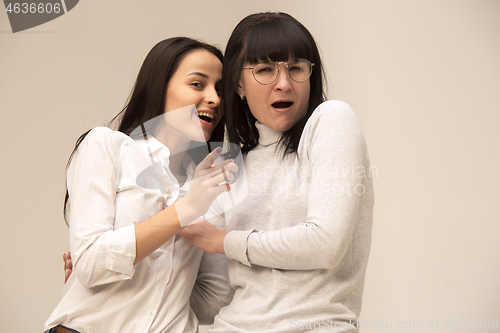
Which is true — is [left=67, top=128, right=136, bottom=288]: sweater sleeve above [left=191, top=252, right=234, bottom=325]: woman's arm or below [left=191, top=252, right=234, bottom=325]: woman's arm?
above

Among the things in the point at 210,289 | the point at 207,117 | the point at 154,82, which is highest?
the point at 154,82

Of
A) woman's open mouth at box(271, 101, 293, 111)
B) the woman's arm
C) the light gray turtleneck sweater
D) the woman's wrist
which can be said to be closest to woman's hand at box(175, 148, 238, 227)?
the woman's wrist

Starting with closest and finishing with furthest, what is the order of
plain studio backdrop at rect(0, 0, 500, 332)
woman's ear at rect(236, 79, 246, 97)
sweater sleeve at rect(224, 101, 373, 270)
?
sweater sleeve at rect(224, 101, 373, 270)
woman's ear at rect(236, 79, 246, 97)
plain studio backdrop at rect(0, 0, 500, 332)

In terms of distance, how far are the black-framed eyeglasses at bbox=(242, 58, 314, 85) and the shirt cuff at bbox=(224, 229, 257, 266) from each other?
399mm

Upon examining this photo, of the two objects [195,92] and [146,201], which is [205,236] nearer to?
[146,201]

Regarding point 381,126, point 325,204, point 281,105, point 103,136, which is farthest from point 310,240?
point 381,126

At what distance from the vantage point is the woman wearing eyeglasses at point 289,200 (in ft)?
3.14

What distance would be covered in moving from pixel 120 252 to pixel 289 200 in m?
0.42

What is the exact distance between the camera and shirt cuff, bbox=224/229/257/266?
1.05 m

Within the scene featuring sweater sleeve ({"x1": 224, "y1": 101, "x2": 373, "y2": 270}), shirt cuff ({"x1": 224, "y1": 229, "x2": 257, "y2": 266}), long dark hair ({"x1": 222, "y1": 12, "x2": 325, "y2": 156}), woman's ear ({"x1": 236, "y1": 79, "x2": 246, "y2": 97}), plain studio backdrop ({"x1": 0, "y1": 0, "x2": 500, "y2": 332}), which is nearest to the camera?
sweater sleeve ({"x1": 224, "y1": 101, "x2": 373, "y2": 270})

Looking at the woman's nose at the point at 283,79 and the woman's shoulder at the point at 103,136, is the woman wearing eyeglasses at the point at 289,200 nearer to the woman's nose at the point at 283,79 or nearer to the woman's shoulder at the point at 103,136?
the woman's nose at the point at 283,79

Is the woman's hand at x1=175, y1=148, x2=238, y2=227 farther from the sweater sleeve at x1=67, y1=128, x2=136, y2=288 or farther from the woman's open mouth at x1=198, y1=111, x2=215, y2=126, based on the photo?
the woman's open mouth at x1=198, y1=111, x2=215, y2=126

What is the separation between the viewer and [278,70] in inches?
45.3

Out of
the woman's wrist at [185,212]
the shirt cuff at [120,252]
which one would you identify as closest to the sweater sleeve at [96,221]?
the shirt cuff at [120,252]
